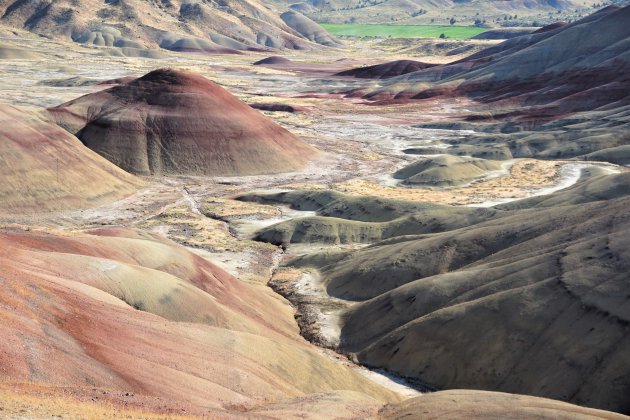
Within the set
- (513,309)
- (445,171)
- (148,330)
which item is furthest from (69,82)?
(513,309)

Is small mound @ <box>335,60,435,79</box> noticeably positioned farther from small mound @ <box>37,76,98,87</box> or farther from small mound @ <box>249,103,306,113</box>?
small mound @ <box>37,76,98,87</box>

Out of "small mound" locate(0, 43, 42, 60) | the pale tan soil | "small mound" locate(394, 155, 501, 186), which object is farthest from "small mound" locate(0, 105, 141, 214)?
"small mound" locate(0, 43, 42, 60)

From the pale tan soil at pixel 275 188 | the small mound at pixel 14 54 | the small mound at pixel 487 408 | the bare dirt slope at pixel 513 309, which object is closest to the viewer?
the small mound at pixel 487 408

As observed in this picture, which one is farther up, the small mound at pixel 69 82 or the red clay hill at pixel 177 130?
the red clay hill at pixel 177 130

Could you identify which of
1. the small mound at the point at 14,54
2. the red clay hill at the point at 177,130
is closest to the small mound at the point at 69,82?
the small mound at the point at 14,54

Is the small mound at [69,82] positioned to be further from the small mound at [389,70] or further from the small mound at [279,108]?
the small mound at [389,70]

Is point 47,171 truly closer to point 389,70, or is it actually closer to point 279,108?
point 279,108

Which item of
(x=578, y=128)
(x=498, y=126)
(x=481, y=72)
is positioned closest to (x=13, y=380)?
(x=578, y=128)

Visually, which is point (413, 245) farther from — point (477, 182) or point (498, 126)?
point (498, 126)
